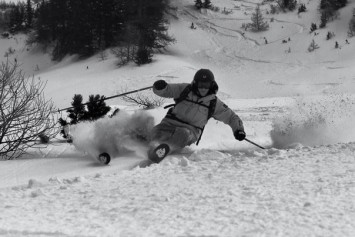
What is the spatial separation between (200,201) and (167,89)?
3.44 meters

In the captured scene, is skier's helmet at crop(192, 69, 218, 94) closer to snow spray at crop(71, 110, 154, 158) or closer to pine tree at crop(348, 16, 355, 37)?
snow spray at crop(71, 110, 154, 158)

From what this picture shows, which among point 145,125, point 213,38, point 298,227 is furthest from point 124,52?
point 298,227

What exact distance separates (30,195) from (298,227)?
6.45 ft

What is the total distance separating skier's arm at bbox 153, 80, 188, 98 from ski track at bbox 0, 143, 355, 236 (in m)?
2.09

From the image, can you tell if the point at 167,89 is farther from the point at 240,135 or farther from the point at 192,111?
the point at 240,135

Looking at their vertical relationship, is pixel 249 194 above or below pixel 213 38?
below

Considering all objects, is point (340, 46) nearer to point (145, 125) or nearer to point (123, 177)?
point (145, 125)

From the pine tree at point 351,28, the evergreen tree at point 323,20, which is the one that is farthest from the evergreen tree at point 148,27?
the pine tree at point 351,28

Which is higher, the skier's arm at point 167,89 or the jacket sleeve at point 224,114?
the skier's arm at point 167,89

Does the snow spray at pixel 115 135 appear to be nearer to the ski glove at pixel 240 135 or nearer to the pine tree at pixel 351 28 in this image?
the ski glove at pixel 240 135

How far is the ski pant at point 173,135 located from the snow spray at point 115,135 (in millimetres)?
249

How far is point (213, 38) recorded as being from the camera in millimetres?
27672

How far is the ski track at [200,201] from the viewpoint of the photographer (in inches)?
105

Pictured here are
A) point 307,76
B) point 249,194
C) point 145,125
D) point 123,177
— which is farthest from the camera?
point 307,76
